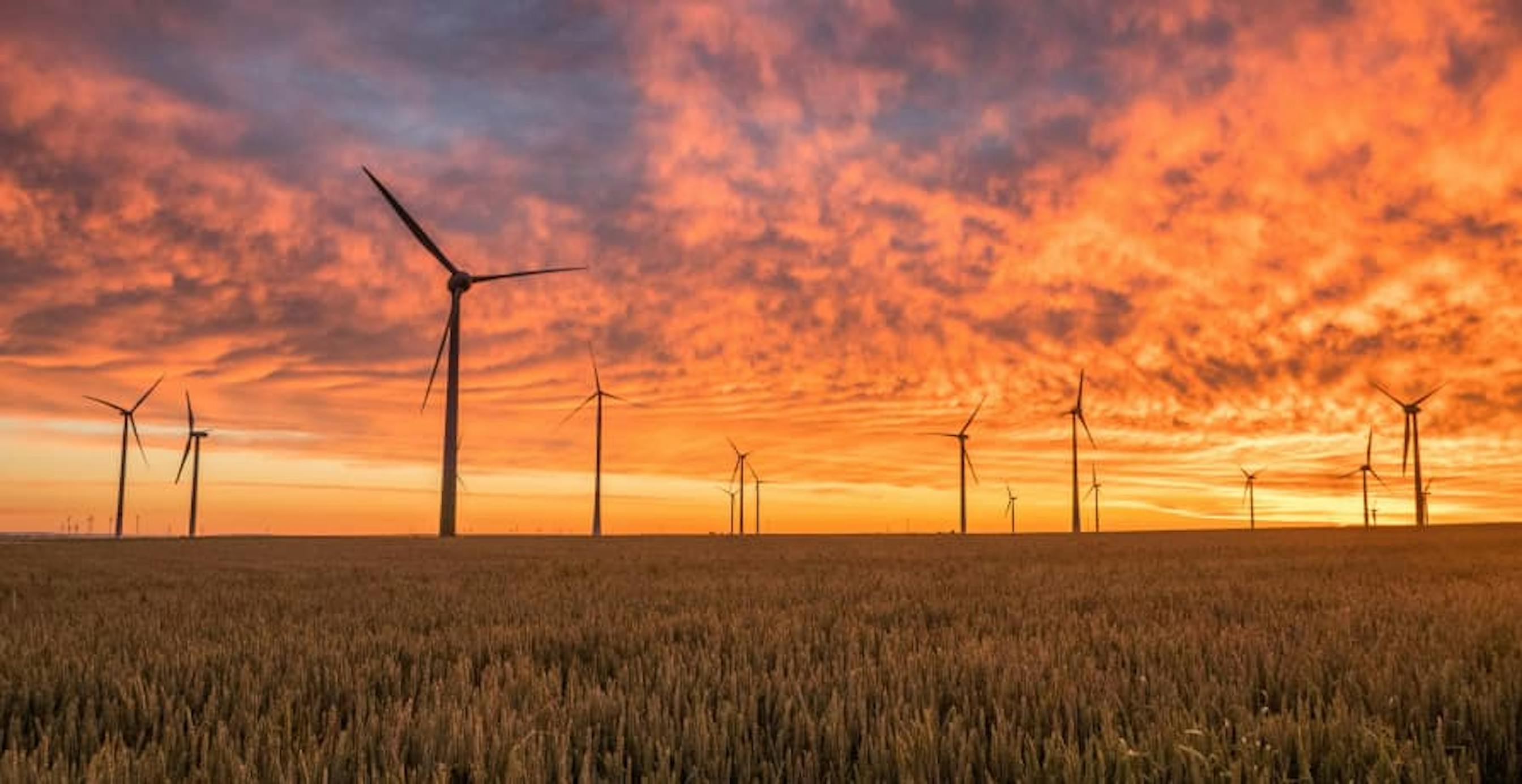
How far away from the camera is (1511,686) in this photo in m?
5.26

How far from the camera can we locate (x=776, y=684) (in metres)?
5.52

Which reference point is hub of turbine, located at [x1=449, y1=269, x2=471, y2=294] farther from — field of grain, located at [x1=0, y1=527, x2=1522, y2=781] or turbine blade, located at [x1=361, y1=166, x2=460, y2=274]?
field of grain, located at [x1=0, y1=527, x2=1522, y2=781]

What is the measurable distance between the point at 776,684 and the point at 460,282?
6729cm

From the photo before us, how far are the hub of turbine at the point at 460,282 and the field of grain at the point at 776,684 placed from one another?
55.3 meters

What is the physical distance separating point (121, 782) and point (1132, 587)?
541 inches

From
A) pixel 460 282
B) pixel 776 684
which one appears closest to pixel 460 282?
pixel 460 282

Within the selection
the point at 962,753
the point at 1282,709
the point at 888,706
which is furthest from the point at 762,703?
the point at 1282,709

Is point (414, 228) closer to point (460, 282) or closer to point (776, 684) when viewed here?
point (460, 282)

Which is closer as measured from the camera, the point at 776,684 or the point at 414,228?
the point at 776,684

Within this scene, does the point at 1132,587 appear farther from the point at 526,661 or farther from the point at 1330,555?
the point at 1330,555

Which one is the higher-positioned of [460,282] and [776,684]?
[460,282]

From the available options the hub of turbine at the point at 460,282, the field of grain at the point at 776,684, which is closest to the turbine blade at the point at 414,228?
the hub of turbine at the point at 460,282

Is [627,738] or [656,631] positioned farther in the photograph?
[656,631]

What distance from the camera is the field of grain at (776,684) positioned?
12.4 feet
